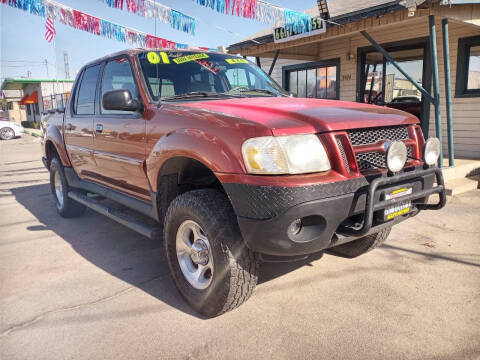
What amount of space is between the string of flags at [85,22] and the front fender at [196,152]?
4349mm

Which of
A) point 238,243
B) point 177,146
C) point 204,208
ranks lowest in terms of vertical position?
point 238,243

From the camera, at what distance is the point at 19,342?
232 centimetres

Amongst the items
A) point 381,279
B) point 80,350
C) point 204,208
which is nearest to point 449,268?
point 381,279

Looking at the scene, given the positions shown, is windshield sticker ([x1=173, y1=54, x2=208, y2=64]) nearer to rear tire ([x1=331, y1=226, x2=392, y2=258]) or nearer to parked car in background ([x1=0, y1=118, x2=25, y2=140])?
rear tire ([x1=331, y1=226, x2=392, y2=258])

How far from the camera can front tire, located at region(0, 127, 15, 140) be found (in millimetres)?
20891

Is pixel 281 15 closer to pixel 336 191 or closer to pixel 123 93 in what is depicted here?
pixel 123 93

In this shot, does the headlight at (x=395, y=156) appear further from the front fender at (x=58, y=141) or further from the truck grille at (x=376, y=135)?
the front fender at (x=58, y=141)

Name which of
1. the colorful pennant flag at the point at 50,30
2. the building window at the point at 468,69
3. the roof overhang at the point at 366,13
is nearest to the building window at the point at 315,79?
the building window at the point at 468,69

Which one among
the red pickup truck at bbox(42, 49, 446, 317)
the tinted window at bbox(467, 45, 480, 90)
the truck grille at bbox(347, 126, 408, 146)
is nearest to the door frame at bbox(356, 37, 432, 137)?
the tinted window at bbox(467, 45, 480, 90)

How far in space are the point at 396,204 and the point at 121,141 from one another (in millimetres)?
2386

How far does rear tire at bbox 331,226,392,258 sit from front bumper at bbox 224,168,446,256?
101 centimetres

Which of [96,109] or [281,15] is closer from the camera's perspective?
[96,109]

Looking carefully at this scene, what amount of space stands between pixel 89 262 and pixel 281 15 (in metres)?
5.18

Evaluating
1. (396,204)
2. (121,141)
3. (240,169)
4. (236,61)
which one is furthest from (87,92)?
(396,204)
